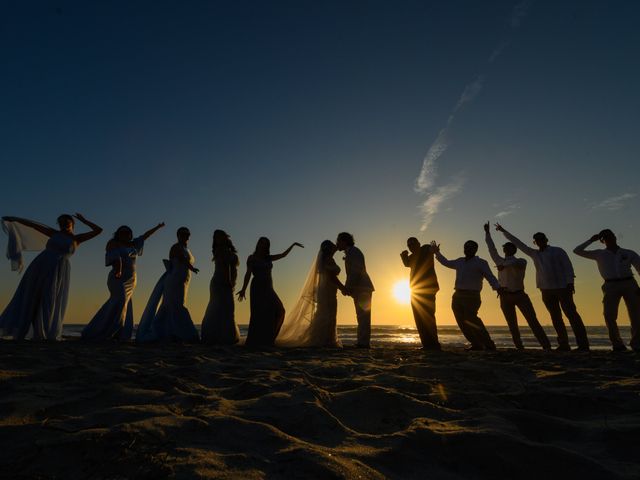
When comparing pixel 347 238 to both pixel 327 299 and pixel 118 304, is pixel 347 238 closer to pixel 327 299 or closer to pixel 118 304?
pixel 327 299

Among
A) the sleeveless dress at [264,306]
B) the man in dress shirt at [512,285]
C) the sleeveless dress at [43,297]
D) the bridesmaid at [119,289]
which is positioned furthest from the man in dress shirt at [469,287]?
the sleeveless dress at [43,297]

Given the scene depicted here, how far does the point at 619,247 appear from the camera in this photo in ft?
27.3

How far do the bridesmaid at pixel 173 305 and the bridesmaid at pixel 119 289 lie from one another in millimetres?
369

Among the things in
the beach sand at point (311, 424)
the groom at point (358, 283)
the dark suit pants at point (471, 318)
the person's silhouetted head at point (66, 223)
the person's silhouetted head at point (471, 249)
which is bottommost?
the beach sand at point (311, 424)

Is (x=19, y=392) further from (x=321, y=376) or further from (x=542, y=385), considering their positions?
(x=542, y=385)

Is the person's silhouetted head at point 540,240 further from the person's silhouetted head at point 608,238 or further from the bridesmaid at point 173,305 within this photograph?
the bridesmaid at point 173,305

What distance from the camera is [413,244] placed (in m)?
9.02

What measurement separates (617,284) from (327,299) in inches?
232

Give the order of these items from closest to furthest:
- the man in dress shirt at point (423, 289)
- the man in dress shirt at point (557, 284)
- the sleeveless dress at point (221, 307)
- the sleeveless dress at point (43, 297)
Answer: the sleeveless dress at point (43, 297) → the man in dress shirt at point (557, 284) → the man in dress shirt at point (423, 289) → the sleeveless dress at point (221, 307)

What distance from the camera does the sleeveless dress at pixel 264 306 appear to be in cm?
883

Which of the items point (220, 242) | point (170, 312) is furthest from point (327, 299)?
point (170, 312)

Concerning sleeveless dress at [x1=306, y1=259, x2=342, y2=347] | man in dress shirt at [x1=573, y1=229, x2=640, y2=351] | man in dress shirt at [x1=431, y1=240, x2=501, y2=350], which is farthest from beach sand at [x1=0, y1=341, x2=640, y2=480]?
sleeveless dress at [x1=306, y1=259, x2=342, y2=347]

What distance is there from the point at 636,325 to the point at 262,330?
298 inches

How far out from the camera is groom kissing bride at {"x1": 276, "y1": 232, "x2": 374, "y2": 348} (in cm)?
919
